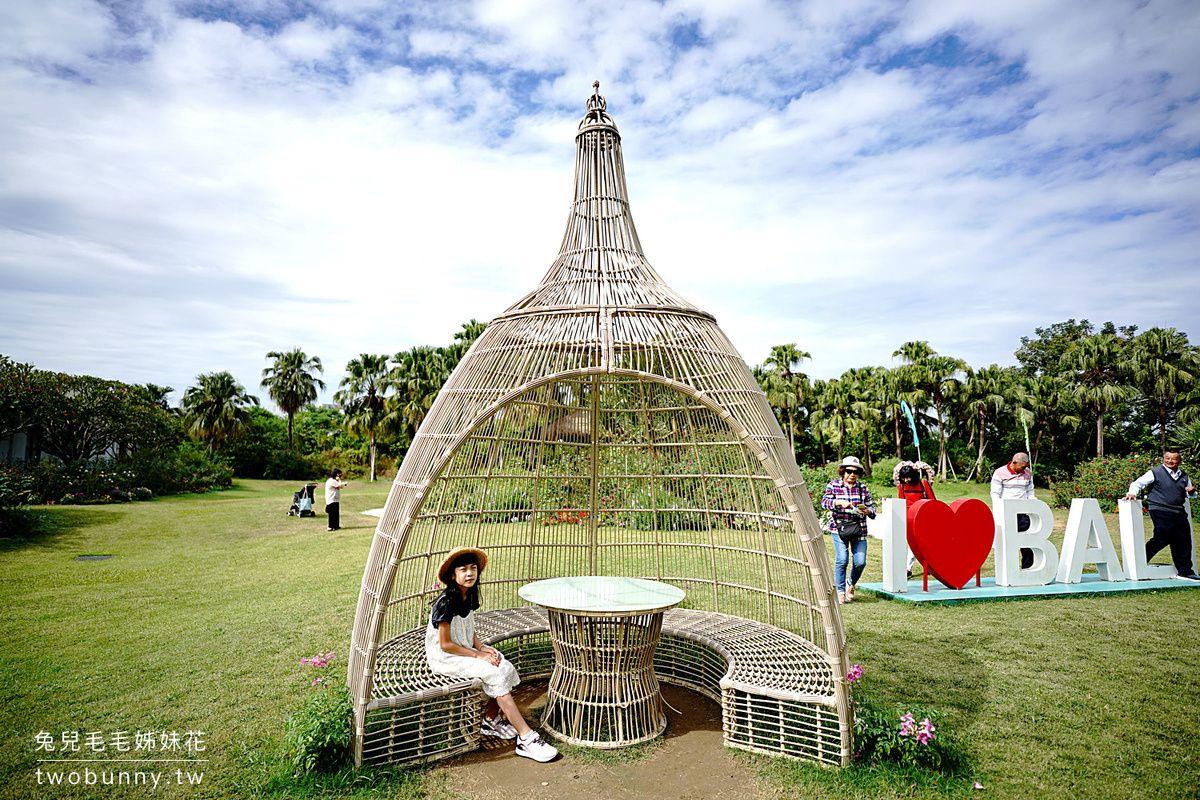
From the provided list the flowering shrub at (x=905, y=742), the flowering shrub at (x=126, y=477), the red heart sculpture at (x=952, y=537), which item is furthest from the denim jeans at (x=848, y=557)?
the flowering shrub at (x=126, y=477)

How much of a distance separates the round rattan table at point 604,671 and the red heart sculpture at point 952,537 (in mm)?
4110

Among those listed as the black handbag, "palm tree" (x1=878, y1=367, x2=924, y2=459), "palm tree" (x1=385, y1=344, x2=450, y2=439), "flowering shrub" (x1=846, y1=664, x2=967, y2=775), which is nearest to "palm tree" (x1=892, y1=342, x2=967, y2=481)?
"palm tree" (x1=878, y1=367, x2=924, y2=459)

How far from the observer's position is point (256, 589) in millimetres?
Answer: 7555

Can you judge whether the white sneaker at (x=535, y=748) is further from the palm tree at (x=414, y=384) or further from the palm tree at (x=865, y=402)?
the palm tree at (x=865, y=402)

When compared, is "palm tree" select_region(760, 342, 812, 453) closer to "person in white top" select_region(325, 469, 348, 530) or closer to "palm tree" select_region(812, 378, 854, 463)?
"palm tree" select_region(812, 378, 854, 463)

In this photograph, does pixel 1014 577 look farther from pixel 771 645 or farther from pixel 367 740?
pixel 367 740

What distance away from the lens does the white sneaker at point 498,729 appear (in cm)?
377

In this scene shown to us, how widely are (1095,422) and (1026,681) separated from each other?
2822cm

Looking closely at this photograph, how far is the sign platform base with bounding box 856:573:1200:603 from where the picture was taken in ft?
22.0

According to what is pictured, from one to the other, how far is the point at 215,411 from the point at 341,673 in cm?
2602

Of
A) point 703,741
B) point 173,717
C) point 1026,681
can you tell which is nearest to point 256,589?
point 173,717

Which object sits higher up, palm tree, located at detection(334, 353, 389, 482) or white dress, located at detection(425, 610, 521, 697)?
palm tree, located at detection(334, 353, 389, 482)

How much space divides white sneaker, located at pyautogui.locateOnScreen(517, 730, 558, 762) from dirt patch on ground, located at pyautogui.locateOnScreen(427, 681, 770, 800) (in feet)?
0.13

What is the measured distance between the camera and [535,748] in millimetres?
3609
